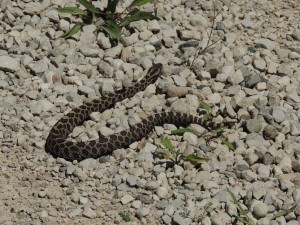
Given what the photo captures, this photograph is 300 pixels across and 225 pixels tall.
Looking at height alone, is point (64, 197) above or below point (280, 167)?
below

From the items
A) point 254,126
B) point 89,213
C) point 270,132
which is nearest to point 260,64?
point 254,126

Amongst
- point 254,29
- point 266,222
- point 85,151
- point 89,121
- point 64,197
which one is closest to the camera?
point 266,222

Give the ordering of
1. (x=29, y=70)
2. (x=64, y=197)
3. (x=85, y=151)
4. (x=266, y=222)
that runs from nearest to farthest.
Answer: (x=266, y=222), (x=64, y=197), (x=85, y=151), (x=29, y=70)

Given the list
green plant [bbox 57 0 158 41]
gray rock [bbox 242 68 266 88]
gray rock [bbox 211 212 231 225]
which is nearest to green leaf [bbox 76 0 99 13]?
green plant [bbox 57 0 158 41]

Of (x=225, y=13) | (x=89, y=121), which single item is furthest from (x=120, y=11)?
(x=89, y=121)

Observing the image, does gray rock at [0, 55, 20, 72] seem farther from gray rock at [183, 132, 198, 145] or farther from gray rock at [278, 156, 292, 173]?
gray rock at [278, 156, 292, 173]

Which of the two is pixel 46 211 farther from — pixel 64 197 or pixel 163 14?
pixel 163 14

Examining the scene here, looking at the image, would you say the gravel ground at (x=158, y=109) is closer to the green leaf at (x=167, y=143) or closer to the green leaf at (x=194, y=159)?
the green leaf at (x=194, y=159)
